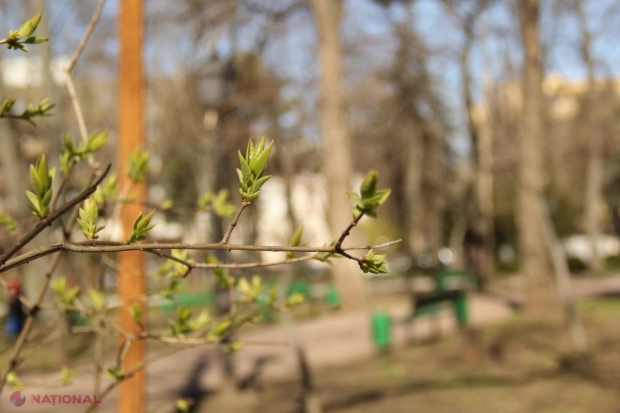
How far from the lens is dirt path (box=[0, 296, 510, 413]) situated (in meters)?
10.7

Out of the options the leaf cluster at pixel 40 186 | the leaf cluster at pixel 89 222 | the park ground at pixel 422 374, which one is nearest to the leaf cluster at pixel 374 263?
the leaf cluster at pixel 89 222

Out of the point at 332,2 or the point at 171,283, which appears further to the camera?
the point at 332,2

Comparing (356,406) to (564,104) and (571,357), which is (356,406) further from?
(564,104)

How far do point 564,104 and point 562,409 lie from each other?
39.2 metres

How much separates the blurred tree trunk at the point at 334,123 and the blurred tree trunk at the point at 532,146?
4036mm

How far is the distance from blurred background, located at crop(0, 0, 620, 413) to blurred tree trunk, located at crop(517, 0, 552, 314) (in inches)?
1.6

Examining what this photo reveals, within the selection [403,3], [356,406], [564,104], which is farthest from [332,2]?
[564,104]

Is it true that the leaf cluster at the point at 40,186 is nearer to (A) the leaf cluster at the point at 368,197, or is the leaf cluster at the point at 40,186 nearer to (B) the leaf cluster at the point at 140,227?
(B) the leaf cluster at the point at 140,227

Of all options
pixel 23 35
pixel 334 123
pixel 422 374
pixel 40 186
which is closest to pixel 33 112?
pixel 23 35

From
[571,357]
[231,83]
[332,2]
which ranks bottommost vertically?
[571,357]

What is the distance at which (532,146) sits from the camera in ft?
52.7

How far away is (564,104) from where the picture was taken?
146 feet

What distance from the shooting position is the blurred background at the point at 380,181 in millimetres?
9773

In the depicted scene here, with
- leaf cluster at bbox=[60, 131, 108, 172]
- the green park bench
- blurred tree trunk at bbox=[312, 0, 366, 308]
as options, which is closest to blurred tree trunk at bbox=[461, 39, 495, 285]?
blurred tree trunk at bbox=[312, 0, 366, 308]
